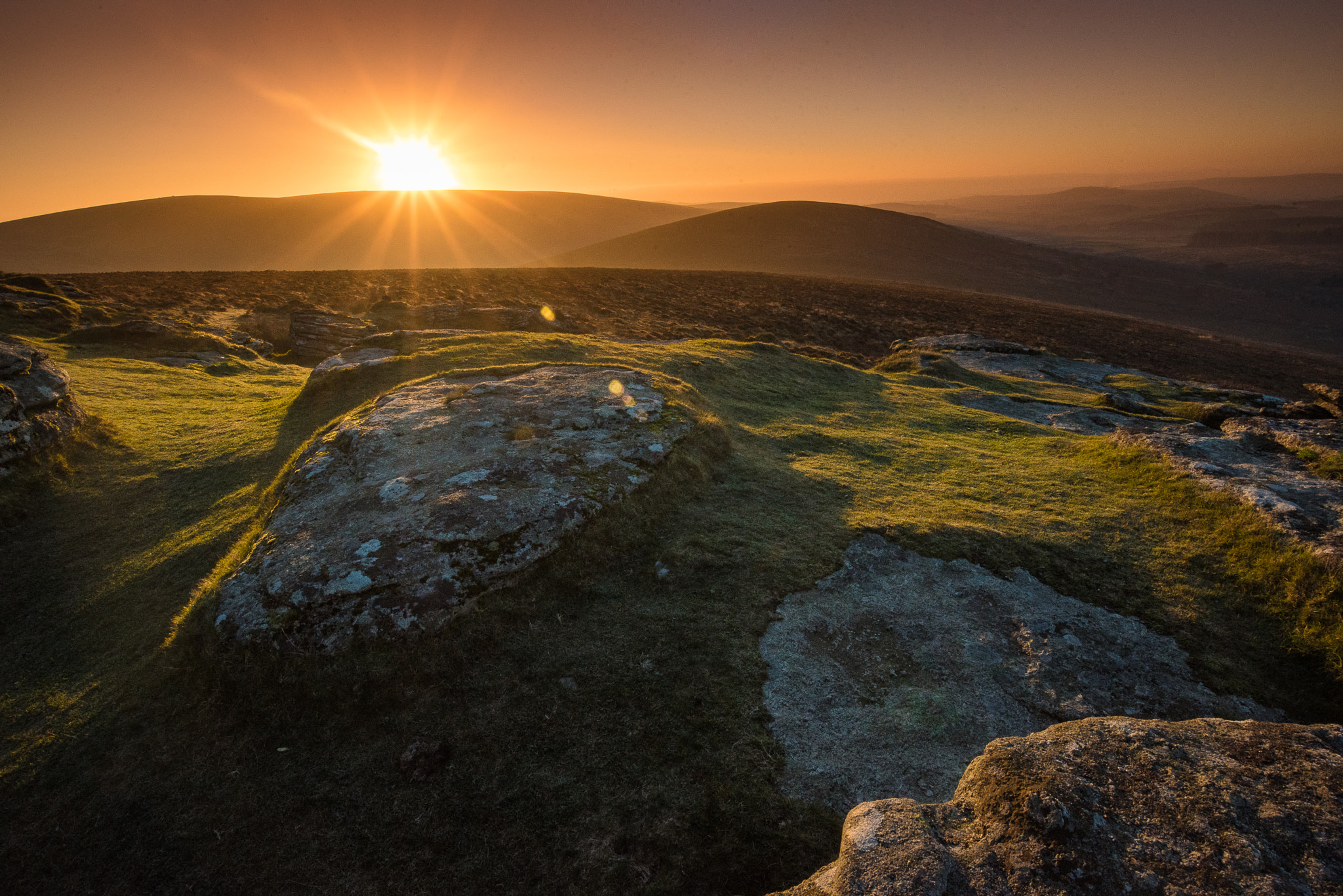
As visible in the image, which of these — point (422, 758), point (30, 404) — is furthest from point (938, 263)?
point (422, 758)

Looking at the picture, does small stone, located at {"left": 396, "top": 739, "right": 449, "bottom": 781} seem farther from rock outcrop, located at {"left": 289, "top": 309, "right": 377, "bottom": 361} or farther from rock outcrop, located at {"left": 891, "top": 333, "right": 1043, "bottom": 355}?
rock outcrop, located at {"left": 891, "top": 333, "right": 1043, "bottom": 355}

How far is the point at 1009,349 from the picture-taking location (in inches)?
1308

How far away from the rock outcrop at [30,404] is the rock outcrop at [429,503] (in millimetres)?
6878

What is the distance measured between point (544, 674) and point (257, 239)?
7564 inches

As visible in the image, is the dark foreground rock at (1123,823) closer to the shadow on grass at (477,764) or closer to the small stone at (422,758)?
the shadow on grass at (477,764)

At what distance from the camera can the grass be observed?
5168 millimetres

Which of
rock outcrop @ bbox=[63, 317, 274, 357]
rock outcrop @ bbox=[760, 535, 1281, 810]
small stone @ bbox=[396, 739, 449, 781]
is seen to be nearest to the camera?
rock outcrop @ bbox=[760, 535, 1281, 810]

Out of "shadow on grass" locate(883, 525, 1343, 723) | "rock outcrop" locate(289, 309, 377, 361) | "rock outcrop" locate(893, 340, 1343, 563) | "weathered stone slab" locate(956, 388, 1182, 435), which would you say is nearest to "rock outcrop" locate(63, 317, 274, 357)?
"rock outcrop" locate(289, 309, 377, 361)

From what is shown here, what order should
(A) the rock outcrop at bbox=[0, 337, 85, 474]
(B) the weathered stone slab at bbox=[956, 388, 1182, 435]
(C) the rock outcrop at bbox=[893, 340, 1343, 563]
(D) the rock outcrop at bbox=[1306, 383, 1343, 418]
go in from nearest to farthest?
(C) the rock outcrop at bbox=[893, 340, 1343, 563] → (A) the rock outcrop at bbox=[0, 337, 85, 474] → (B) the weathered stone slab at bbox=[956, 388, 1182, 435] → (D) the rock outcrop at bbox=[1306, 383, 1343, 418]

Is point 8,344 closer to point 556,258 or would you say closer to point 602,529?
point 602,529

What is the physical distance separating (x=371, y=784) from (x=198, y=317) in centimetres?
3927

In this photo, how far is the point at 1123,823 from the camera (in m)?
3.65

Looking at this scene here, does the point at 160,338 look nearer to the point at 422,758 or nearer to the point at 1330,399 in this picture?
the point at 422,758

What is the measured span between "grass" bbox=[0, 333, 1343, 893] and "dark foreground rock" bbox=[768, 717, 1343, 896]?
4.91 feet
